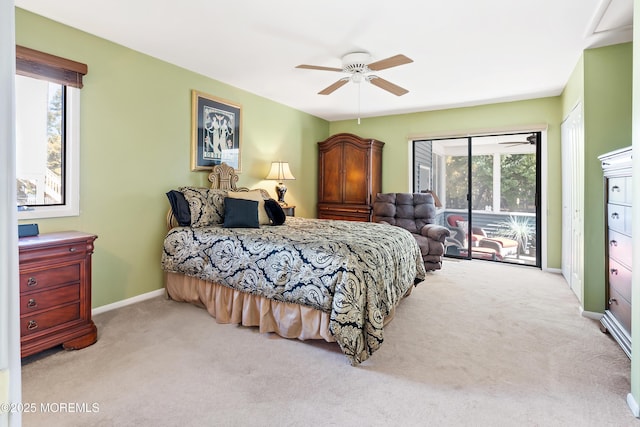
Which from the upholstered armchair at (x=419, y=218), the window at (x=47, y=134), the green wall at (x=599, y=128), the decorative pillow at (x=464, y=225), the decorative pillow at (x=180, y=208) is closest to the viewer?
the window at (x=47, y=134)

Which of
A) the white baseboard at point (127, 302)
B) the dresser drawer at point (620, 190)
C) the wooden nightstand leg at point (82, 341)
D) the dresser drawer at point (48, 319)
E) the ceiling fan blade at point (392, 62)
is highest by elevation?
the ceiling fan blade at point (392, 62)

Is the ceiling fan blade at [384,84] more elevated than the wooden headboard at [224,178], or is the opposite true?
the ceiling fan blade at [384,84]

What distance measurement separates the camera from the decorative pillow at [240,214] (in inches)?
133

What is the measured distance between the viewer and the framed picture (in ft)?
12.7

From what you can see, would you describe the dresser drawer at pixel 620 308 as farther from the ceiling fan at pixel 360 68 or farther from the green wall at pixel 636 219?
the ceiling fan at pixel 360 68

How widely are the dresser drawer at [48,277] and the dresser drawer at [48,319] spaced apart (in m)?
0.18

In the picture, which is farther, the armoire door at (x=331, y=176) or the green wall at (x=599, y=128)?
the armoire door at (x=331, y=176)

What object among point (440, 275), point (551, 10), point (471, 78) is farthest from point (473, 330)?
point (471, 78)

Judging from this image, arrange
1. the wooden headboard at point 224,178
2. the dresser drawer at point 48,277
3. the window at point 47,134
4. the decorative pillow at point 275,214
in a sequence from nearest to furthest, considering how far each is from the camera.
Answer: the dresser drawer at point 48,277, the window at point 47,134, the decorative pillow at point 275,214, the wooden headboard at point 224,178

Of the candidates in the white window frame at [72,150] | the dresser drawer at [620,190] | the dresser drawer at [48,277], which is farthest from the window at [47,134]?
the dresser drawer at [620,190]

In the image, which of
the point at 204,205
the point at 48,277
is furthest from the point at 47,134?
the point at 204,205

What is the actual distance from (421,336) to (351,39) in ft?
8.67

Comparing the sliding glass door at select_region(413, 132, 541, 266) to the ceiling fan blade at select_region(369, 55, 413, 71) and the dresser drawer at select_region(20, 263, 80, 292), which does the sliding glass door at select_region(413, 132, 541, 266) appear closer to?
the ceiling fan blade at select_region(369, 55, 413, 71)

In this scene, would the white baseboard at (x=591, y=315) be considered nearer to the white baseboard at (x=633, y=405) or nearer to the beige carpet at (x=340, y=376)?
the beige carpet at (x=340, y=376)
